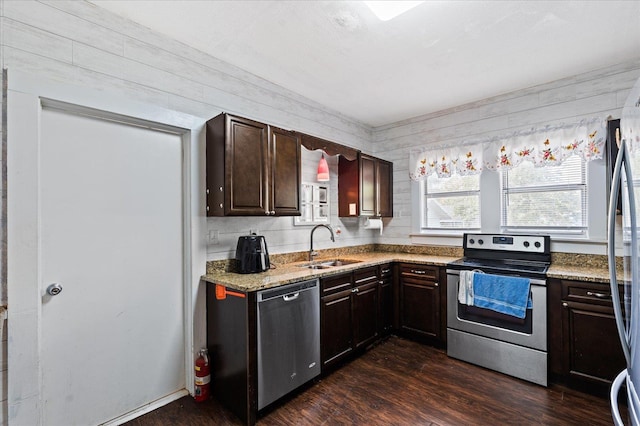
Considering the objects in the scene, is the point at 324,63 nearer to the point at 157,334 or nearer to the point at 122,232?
the point at 122,232

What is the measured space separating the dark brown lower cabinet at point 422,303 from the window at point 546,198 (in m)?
1.02

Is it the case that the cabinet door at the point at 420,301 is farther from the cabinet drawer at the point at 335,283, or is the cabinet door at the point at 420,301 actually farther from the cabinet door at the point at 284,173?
the cabinet door at the point at 284,173

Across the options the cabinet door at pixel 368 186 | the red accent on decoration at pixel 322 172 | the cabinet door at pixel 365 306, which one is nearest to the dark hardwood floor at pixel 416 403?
the cabinet door at pixel 365 306

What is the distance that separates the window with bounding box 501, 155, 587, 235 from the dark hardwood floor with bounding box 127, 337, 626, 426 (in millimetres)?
1487

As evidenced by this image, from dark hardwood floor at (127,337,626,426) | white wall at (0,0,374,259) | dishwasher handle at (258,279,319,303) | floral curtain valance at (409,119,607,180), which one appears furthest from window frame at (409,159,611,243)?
dishwasher handle at (258,279,319,303)

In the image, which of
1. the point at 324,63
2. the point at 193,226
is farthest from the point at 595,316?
the point at 193,226

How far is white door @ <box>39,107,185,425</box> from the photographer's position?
1798mm

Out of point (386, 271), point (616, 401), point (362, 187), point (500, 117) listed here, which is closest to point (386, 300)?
point (386, 271)

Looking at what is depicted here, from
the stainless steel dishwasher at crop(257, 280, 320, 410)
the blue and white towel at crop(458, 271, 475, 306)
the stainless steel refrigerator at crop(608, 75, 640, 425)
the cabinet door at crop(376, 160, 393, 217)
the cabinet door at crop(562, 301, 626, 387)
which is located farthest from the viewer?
the cabinet door at crop(376, 160, 393, 217)

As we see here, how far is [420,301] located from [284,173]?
1.99m

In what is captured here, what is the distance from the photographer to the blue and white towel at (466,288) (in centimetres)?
282

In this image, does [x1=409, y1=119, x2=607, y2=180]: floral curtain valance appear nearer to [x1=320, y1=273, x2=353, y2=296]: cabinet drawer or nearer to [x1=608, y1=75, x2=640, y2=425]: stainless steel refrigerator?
[x1=320, y1=273, x2=353, y2=296]: cabinet drawer

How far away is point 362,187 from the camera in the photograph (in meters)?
3.66

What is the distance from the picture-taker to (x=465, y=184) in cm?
361
